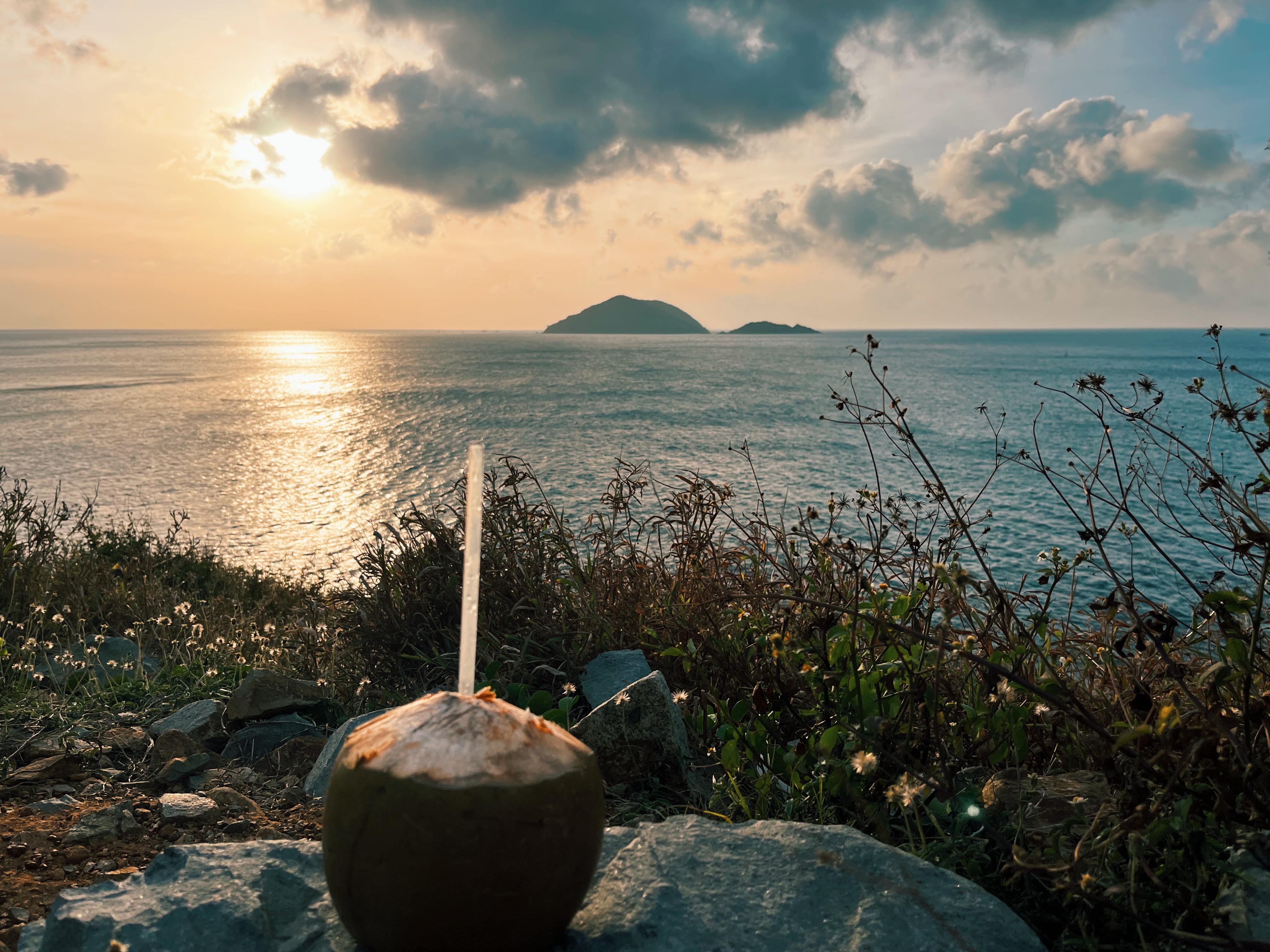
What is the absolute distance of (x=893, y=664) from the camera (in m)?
2.95

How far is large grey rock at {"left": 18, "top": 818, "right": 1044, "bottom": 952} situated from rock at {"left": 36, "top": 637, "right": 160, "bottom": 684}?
396 centimetres

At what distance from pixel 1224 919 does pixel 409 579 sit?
4.60 m

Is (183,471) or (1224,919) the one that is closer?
(1224,919)

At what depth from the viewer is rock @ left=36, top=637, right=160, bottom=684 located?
580 cm

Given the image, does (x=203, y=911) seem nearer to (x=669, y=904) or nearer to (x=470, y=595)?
(x=470, y=595)

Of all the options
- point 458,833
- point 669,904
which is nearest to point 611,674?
point 669,904

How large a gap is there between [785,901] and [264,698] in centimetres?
392

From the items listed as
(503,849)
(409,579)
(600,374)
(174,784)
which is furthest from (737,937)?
(600,374)

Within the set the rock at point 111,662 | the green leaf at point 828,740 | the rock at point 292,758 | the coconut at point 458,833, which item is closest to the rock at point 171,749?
the rock at point 292,758

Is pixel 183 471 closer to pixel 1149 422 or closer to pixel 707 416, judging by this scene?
pixel 707 416

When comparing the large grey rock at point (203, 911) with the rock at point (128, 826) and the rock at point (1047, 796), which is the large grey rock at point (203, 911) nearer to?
the rock at point (128, 826)

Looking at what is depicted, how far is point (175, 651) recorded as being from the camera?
647 cm

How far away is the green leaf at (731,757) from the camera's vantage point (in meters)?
3.08

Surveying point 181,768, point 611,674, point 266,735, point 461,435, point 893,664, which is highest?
point 893,664
